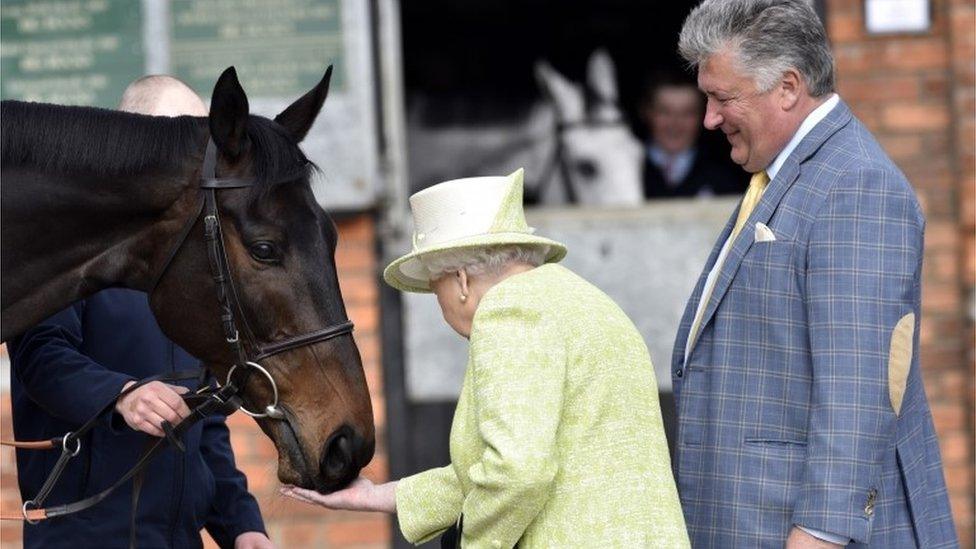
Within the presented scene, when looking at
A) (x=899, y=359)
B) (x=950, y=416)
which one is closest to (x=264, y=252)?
(x=899, y=359)

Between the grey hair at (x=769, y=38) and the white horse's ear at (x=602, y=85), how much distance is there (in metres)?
3.82

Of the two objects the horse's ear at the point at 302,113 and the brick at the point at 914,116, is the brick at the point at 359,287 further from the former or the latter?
the horse's ear at the point at 302,113

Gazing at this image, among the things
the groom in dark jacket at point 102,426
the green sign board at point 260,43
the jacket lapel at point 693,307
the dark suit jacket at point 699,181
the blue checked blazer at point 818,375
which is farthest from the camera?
the dark suit jacket at point 699,181

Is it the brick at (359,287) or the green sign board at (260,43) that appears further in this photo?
the brick at (359,287)

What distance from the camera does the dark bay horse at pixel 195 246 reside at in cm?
281

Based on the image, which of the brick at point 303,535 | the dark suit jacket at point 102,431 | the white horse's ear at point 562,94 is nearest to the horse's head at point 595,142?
the white horse's ear at point 562,94

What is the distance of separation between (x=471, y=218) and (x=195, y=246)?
591mm

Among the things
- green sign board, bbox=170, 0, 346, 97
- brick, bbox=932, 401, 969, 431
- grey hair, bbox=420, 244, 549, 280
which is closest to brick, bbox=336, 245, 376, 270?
green sign board, bbox=170, 0, 346, 97

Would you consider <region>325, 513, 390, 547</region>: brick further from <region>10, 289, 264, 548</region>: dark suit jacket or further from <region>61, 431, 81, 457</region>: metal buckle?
<region>61, 431, 81, 457</region>: metal buckle

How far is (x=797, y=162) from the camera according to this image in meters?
2.67

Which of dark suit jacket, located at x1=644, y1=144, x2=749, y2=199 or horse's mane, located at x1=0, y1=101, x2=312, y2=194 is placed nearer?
horse's mane, located at x1=0, y1=101, x2=312, y2=194

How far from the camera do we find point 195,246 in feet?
9.32

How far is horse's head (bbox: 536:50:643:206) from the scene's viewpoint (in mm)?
6344

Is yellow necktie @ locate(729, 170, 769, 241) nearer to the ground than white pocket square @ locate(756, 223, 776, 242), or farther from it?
farther from it
